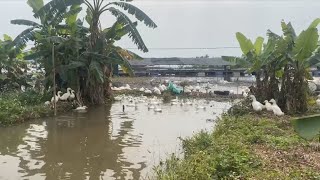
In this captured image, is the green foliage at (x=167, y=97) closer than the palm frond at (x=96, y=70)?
No

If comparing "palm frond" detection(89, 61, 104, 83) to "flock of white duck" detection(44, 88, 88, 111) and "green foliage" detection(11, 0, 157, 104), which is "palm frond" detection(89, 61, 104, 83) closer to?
"green foliage" detection(11, 0, 157, 104)

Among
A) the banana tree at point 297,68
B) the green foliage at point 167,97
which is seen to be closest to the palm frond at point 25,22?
the green foliage at point 167,97

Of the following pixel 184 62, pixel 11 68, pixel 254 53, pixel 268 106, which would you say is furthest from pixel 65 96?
pixel 184 62

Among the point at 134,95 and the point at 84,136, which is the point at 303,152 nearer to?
the point at 84,136

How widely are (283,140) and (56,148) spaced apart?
17.8ft

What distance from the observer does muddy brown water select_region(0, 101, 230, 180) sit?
8.30 metres

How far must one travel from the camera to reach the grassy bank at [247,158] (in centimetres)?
612

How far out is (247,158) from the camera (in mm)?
6902

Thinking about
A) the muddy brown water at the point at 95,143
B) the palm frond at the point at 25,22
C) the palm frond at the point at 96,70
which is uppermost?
the palm frond at the point at 25,22

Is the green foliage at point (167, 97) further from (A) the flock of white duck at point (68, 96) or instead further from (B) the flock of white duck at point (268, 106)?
(B) the flock of white duck at point (268, 106)

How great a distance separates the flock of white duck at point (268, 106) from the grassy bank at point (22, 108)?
7455 mm

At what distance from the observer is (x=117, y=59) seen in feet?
59.4

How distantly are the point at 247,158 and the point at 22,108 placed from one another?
9695mm

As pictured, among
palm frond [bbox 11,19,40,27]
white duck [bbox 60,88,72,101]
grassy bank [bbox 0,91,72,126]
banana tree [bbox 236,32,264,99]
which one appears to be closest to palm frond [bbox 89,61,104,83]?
white duck [bbox 60,88,72,101]
